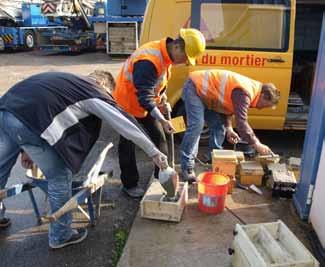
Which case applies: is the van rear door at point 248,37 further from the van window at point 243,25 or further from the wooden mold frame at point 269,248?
the wooden mold frame at point 269,248

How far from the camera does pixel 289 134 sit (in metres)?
6.20

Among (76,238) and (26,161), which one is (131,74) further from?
(76,238)

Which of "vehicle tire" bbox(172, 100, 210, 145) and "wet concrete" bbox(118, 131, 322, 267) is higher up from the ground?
"vehicle tire" bbox(172, 100, 210, 145)

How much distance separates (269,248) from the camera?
2.72m

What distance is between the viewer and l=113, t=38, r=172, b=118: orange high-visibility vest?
375cm

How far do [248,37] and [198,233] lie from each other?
8.78 ft

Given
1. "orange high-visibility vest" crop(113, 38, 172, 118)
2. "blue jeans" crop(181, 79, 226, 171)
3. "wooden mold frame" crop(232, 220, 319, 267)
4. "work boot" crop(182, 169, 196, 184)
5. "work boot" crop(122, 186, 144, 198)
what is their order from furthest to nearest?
"work boot" crop(182, 169, 196, 184)
"blue jeans" crop(181, 79, 226, 171)
"work boot" crop(122, 186, 144, 198)
"orange high-visibility vest" crop(113, 38, 172, 118)
"wooden mold frame" crop(232, 220, 319, 267)

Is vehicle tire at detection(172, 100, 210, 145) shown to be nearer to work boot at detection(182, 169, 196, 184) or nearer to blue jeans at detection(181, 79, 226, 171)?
blue jeans at detection(181, 79, 226, 171)

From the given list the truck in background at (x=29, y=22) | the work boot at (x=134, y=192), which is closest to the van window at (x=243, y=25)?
the work boot at (x=134, y=192)

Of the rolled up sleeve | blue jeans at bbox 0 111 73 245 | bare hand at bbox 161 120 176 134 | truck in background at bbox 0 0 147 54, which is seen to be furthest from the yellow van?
truck in background at bbox 0 0 147 54

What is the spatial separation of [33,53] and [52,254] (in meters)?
15.3

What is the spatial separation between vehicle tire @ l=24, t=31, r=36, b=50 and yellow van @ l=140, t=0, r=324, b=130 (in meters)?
13.4

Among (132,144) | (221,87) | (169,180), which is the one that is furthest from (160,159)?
(221,87)

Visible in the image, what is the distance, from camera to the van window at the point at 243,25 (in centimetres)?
489
